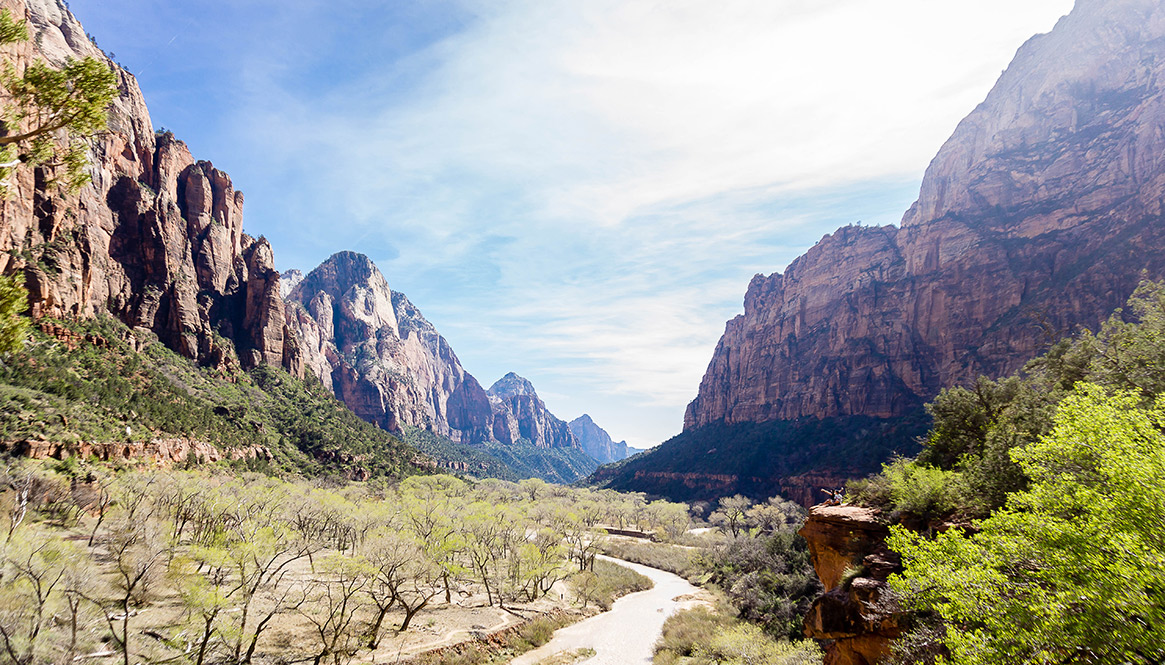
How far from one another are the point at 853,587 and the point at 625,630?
73.1 ft

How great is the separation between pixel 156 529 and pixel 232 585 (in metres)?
5.61

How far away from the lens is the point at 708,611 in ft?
110

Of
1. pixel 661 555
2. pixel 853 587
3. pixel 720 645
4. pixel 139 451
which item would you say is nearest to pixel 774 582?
pixel 720 645

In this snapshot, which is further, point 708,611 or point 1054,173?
point 1054,173

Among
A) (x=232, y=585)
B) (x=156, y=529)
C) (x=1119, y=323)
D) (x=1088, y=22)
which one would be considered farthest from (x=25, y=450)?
(x=1088, y=22)

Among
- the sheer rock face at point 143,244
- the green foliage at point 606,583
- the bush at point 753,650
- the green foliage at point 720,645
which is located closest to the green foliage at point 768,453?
the green foliage at point 606,583

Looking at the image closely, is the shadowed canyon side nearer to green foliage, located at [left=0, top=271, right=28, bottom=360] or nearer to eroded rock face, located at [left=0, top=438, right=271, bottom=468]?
green foliage, located at [left=0, top=271, right=28, bottom=360]

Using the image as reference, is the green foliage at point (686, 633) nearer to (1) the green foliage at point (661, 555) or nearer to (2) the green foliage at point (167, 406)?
(1) the green foliage at point (661, 555)

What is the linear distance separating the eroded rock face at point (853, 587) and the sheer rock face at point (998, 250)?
86.3 m

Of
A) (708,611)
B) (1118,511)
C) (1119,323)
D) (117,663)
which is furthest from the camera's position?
(708,611)

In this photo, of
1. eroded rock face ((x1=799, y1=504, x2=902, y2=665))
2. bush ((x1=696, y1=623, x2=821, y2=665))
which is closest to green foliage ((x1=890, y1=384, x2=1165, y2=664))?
eroded rock face ((x1=799, y1=504, x2=902, y2=665))

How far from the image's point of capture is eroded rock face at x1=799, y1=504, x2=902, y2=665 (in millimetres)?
13186

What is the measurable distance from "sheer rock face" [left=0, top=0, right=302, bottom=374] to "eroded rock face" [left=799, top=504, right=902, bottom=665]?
84.4 metres

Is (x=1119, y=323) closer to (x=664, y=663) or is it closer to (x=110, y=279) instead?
(x=664, y=663)
